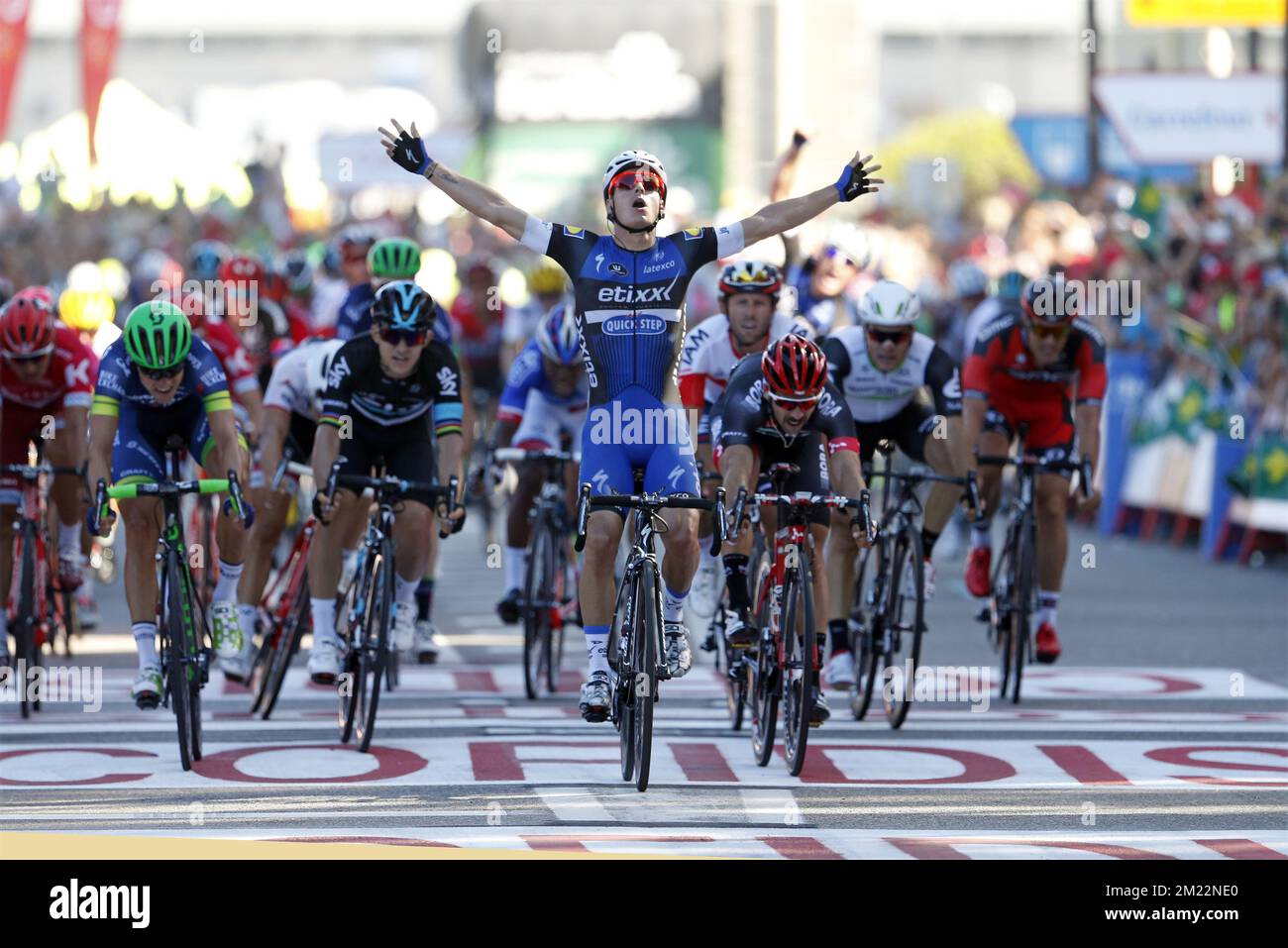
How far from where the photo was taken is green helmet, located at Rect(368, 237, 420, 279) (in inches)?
520

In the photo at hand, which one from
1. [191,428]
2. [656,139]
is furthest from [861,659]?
[656,139]

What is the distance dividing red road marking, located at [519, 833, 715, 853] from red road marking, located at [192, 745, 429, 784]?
1587 mm

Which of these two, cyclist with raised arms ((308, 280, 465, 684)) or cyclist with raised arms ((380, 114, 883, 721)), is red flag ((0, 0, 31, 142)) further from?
cyclist with raised arms ((380, 114, 883, 721))

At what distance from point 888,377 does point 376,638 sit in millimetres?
2772

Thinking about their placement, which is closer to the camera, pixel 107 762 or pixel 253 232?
pixel 107 762

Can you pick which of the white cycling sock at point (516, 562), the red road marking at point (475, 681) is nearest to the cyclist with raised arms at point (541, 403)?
the white cycling sock at point (516, 562)

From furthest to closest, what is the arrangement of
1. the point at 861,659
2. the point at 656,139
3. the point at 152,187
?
the point at 656,139
the point at 152,187
the point at 861,659

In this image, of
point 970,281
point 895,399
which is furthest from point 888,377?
point 970,281

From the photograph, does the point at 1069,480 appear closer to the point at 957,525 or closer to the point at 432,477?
the point at 432,477

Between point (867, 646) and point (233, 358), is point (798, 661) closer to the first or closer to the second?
point (867, 646)

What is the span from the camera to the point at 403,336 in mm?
11039

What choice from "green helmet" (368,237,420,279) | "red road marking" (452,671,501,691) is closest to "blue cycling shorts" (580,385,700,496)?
"red road marking" (452,671,501,691)

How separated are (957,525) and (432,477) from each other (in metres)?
10.8
